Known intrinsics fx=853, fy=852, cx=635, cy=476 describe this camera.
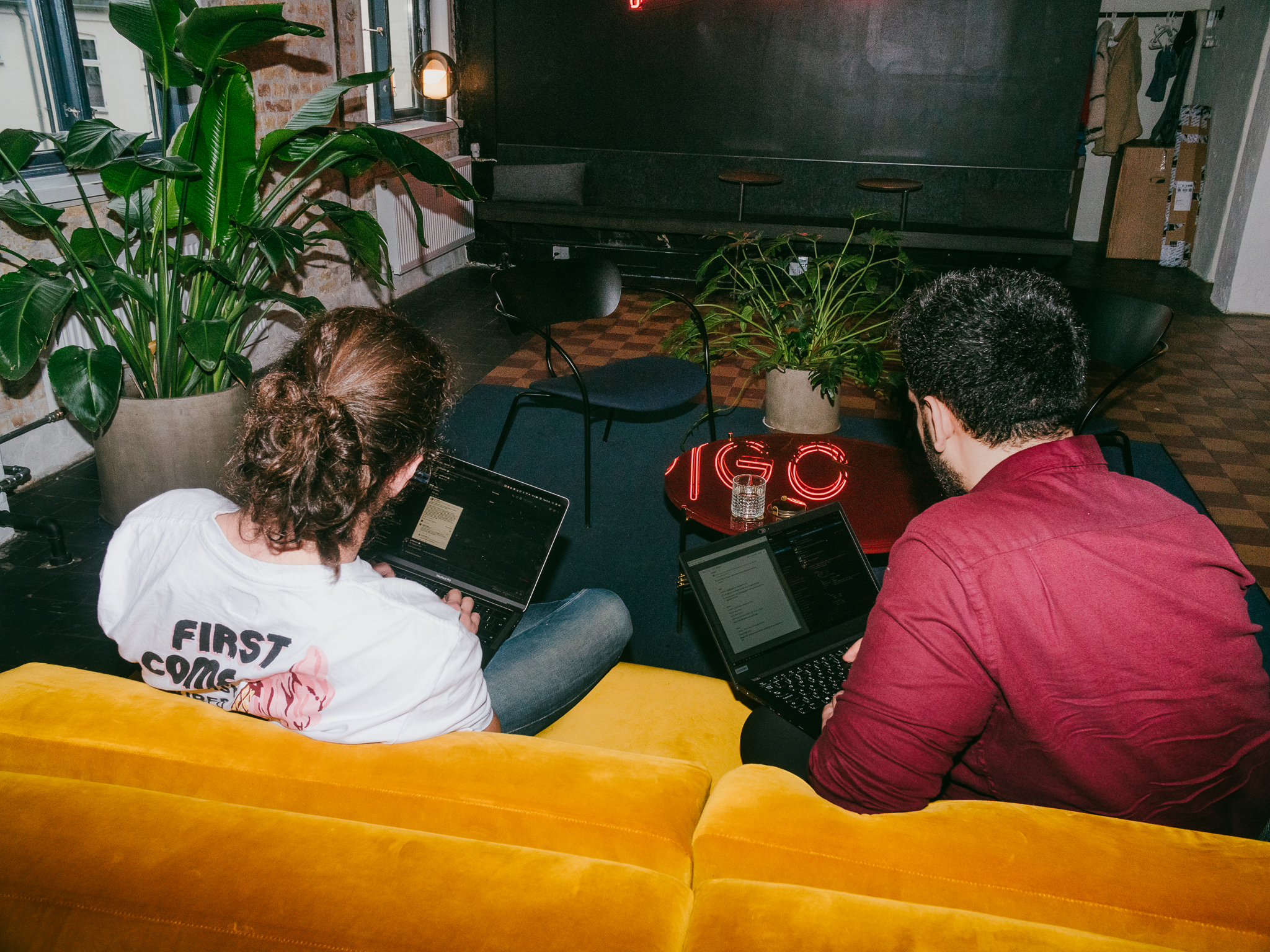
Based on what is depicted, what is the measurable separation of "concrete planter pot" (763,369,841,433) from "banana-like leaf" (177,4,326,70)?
2022 millimetres

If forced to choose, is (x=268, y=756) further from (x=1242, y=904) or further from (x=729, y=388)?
(x=729, y=388)

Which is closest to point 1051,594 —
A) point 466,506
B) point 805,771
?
point 805,771

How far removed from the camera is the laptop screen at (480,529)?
64.5 inches

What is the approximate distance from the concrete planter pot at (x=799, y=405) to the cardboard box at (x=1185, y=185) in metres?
5.31

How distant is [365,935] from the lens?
2.44ft

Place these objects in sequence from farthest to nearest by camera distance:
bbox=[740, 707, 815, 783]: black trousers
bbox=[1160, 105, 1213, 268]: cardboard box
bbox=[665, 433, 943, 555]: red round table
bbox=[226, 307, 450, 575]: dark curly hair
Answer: bbox=[1160, 105, 1213, 268]: cardboard box < bbox=[665, 433, 943, 555]: red round table < bbox=[740, 707, 815, 783]: black trousers < bbox=[226, 307, 450, 575]: dark curly hair

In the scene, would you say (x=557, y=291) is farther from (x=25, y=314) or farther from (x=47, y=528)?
(x=47, y=528)

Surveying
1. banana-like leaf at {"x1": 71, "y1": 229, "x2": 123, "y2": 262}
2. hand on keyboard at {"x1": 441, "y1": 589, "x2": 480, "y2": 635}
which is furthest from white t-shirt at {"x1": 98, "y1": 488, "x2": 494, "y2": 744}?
banana-like leaf at {"x1": 71, "y1": 229, "x2": 123, "y2": 262}

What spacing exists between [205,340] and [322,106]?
93cm

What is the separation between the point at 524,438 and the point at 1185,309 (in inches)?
196

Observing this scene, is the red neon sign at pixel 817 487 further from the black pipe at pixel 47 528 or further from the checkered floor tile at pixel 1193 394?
the black pipe at pixel 47 528

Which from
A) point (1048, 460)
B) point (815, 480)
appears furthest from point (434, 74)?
point (1048, 460)

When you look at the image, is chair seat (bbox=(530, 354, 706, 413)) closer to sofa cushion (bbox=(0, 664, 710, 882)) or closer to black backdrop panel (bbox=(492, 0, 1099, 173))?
sofa cushion (bbox=(0, 664, 710, 882))

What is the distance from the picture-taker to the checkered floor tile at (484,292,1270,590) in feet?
11.3
